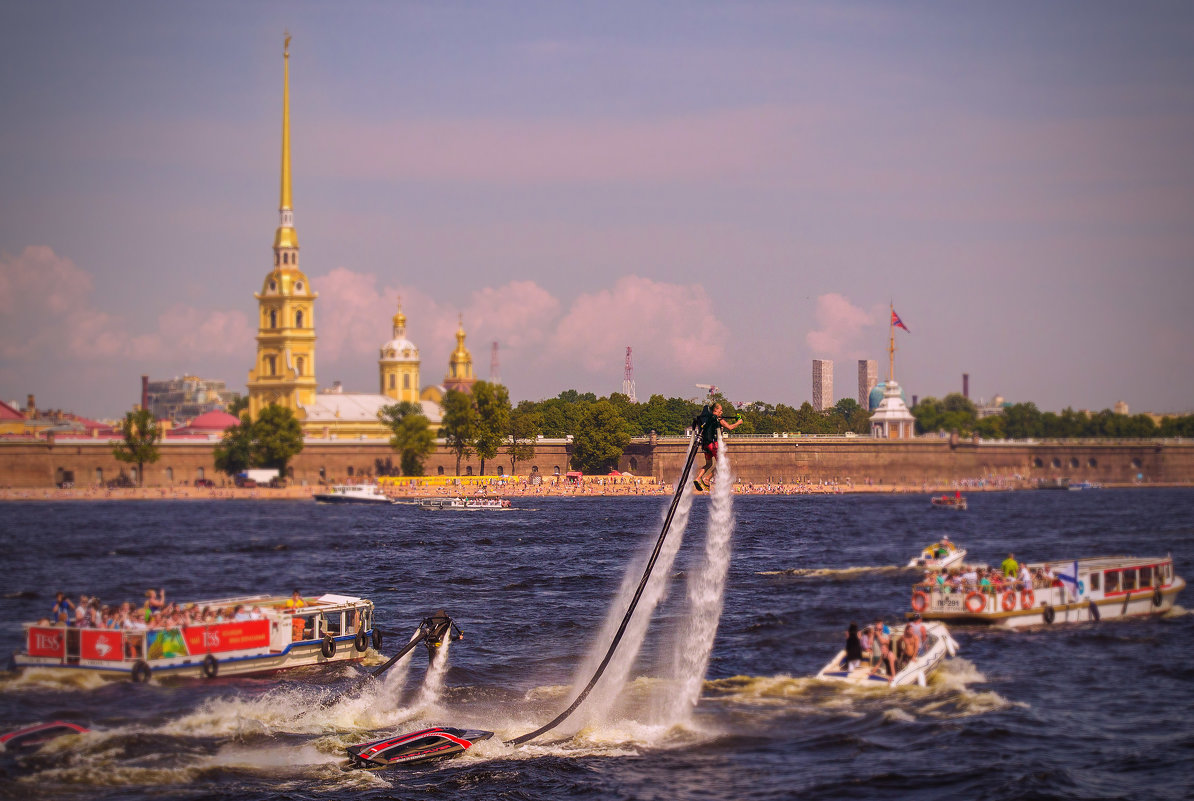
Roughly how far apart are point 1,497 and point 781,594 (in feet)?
272

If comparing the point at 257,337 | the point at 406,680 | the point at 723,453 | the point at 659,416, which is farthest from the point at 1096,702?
the point at 257,337

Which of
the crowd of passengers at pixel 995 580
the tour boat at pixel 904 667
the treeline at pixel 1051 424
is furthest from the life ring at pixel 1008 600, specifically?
the treeline at pixel 1051 424

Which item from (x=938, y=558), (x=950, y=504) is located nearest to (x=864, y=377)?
(x=950, y=504)

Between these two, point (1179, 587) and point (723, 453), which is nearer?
point (723, 453)

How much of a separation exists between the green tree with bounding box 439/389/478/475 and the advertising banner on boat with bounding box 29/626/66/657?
84.7 metres

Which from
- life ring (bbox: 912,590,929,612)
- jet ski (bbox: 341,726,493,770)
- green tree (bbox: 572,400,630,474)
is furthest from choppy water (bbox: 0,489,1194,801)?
green tree (bbox: 572,400,630,474)

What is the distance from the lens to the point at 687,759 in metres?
23.8

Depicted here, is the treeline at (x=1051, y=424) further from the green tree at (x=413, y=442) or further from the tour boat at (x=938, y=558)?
the tour boat at (x=938, y=558)

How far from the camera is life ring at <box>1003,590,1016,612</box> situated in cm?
3425

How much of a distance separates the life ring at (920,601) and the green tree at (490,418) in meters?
75.2

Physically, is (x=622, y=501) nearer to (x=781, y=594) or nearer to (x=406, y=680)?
(x=781, y=594)

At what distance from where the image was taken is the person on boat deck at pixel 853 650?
28.5 metres

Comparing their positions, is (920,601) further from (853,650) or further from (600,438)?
(600,438)

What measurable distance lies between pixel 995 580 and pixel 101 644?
2390 cm
